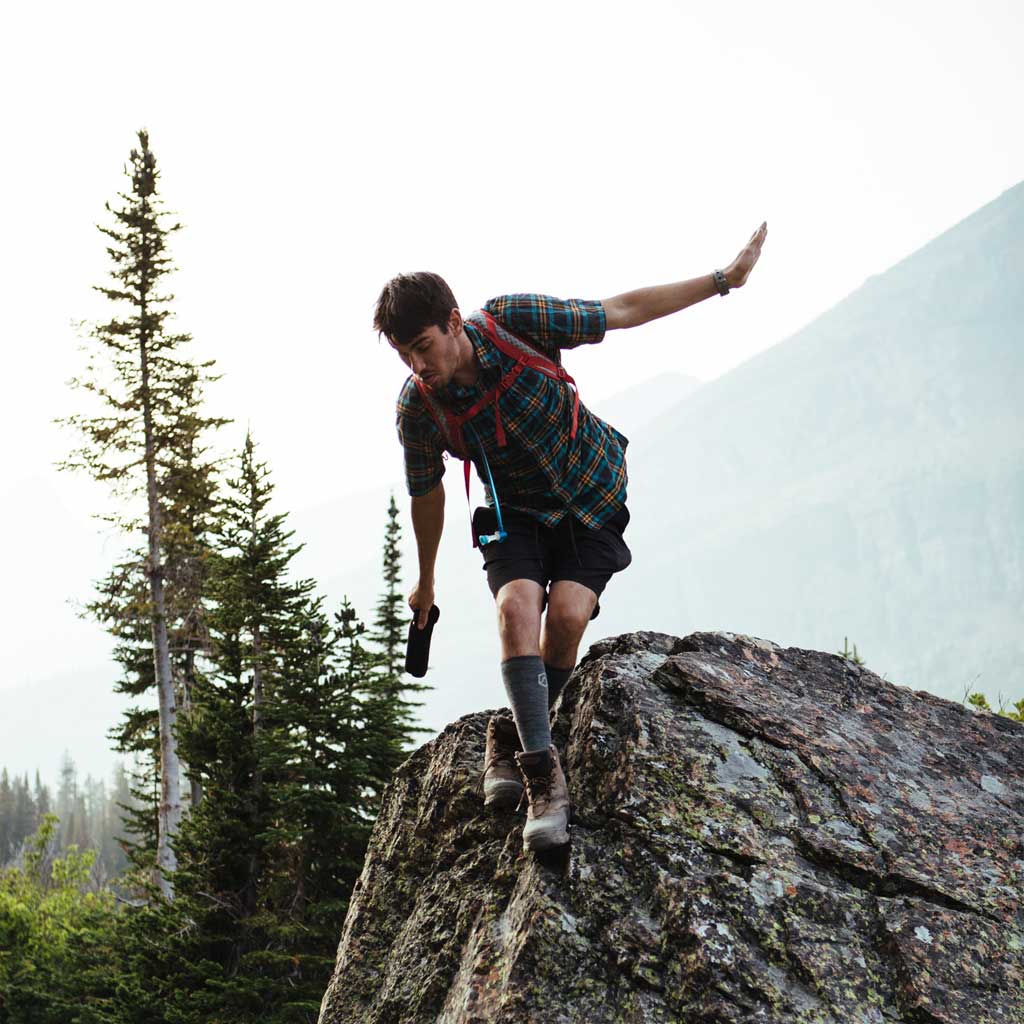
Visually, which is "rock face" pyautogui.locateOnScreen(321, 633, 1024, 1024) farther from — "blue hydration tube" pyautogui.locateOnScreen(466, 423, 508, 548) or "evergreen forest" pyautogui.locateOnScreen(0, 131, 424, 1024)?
"evergreen forest" pyautogui.locateOnScreen(0, 131, 424, 1024)

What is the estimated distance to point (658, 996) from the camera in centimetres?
352

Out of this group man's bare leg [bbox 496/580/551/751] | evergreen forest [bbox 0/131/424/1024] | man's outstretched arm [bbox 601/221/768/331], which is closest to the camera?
man's bare leg [bbox 496/580/551/751]

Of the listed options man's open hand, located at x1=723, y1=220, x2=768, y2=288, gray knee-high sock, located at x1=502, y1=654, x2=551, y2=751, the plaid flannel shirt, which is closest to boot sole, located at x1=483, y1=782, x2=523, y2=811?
gray knee-high sock, located at x1=502, y1=654, x2=551, y2=751

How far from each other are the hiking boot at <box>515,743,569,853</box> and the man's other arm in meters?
1.15

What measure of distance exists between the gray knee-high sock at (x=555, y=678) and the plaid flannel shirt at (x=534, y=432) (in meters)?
0.69

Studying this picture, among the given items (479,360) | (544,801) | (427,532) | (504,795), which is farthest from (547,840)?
(479,360)

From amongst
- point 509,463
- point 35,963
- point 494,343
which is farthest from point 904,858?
point 35,963

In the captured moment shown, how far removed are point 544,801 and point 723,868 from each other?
2.49 ft

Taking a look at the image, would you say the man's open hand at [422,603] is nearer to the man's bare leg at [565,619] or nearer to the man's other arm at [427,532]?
the man's other arm at [427,532]

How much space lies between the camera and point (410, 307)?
4.00 meters

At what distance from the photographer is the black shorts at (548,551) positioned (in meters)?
4.49

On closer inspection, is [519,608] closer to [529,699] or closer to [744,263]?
[529,699]

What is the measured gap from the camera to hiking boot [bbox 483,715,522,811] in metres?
4.53

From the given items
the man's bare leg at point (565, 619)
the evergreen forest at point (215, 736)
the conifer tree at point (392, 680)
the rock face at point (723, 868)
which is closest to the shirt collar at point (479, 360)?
the man's bare leg at point (565, 619)
